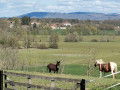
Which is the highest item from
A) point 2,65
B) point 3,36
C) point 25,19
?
point 25,19

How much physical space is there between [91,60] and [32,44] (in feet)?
195

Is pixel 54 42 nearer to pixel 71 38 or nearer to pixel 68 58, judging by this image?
pixel 71 38

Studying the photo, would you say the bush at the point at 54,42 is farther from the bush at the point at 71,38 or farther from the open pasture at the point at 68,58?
the bush at the point at 71,38

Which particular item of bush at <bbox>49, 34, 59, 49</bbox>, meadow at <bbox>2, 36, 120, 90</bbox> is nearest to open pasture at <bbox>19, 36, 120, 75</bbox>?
meadow at <bbox>2, 36, 120, 90</bbox>

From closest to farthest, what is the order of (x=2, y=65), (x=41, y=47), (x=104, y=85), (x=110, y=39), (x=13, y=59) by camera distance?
(x=104, y=85), (x=2, y=65), (x=13, y=59), (x=41, y=47), (x=110, y=39)

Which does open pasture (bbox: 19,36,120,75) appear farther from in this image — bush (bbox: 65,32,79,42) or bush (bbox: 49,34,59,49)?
bush (bbox: 65,32,79,42)

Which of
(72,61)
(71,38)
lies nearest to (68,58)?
(72,61)

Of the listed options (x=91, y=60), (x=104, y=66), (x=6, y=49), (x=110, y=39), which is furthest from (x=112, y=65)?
(x=110, y=39)

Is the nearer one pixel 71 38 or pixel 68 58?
pixel 68 58

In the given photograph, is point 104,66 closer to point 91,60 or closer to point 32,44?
point 91,60

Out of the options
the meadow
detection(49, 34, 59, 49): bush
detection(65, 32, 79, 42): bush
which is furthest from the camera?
detection(65, 32, 79, 42): bush

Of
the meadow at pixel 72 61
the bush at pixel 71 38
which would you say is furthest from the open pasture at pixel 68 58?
the bush at pixel 71 38

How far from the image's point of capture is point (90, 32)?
16075cm

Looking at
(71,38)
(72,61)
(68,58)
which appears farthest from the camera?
(71,38)
